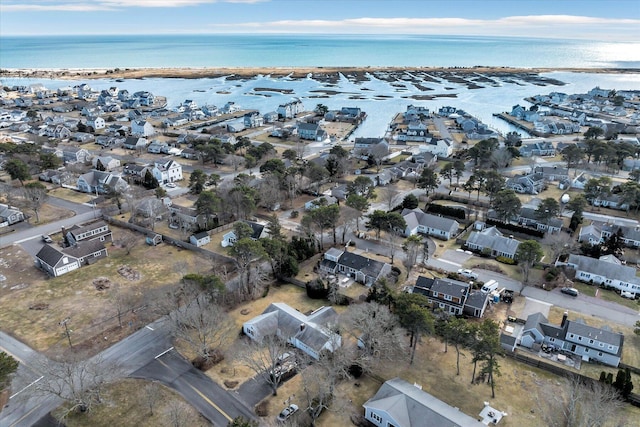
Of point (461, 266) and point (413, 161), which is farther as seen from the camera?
point (413, 161)

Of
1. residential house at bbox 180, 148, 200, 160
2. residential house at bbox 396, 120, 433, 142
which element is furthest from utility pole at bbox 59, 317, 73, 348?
residential house at bbox 396, 120, 433, 142

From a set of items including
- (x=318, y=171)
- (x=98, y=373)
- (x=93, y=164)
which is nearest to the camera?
(x=98, y=373)

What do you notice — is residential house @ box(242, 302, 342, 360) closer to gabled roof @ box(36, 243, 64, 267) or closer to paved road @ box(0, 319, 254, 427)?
paved road @ box(0, 319, 254, 427)

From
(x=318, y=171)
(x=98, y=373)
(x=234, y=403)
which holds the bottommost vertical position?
(x=234, y=403)

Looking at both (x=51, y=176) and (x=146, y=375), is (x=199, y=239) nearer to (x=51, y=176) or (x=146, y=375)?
(x=146, y=375)

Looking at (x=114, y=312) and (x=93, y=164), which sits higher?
(x=93, y=164)

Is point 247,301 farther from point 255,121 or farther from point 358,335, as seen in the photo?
point 255,121

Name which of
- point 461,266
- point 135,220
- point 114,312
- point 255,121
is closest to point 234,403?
point 114,312

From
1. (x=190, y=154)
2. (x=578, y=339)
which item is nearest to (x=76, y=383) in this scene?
(x=578, y=339)

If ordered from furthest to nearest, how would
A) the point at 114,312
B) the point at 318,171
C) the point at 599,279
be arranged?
1. the point at 318,171
2. the point at 599,279
3. the point at 114,312
